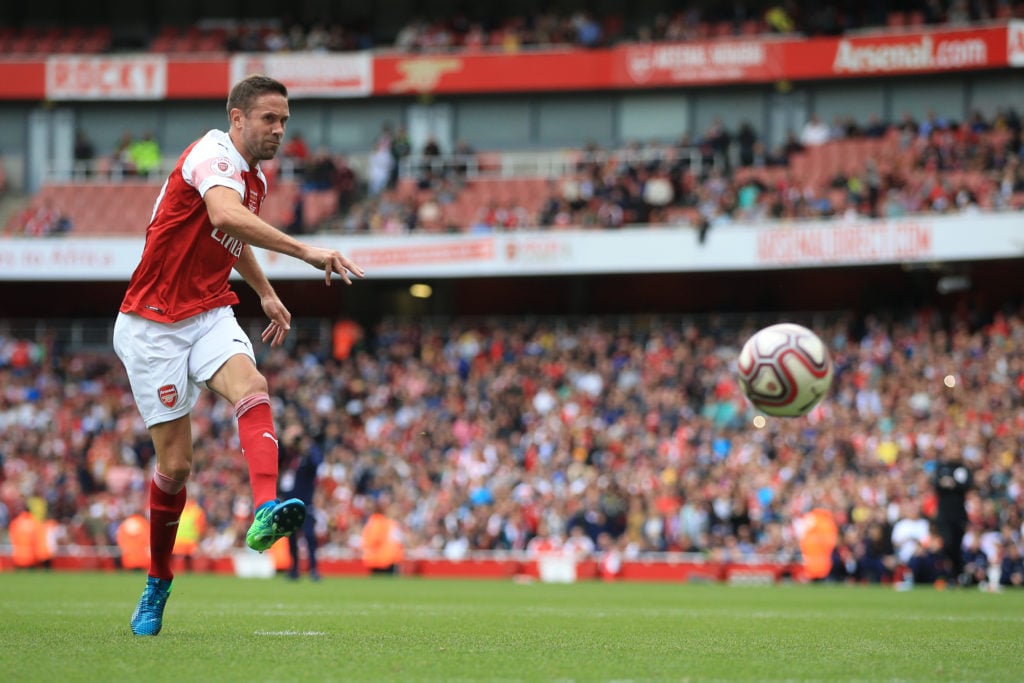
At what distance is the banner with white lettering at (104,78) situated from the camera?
35469 mm

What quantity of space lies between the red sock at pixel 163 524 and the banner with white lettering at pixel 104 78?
3026 cm

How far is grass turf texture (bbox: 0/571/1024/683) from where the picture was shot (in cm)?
530

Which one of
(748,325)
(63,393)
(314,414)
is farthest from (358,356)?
(748,325)

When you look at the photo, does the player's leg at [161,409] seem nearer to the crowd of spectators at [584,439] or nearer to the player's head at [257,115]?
the player's head at [257,115]

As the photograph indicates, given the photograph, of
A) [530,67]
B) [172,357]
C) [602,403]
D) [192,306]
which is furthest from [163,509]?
[530,67]

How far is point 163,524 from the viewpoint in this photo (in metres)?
6.95

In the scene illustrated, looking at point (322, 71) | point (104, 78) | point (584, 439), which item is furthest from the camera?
point (104, 78)

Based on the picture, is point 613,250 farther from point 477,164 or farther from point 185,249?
point 185,249

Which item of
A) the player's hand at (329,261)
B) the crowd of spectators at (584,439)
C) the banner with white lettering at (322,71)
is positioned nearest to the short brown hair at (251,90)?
the player's hand at (329,261)

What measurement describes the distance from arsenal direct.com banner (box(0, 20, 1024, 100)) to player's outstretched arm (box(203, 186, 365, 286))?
2589 cm

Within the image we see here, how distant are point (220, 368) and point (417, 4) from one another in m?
30.9

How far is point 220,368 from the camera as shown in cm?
659

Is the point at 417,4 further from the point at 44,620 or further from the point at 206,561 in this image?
the point at 44,620

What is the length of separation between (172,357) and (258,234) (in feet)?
2.81
